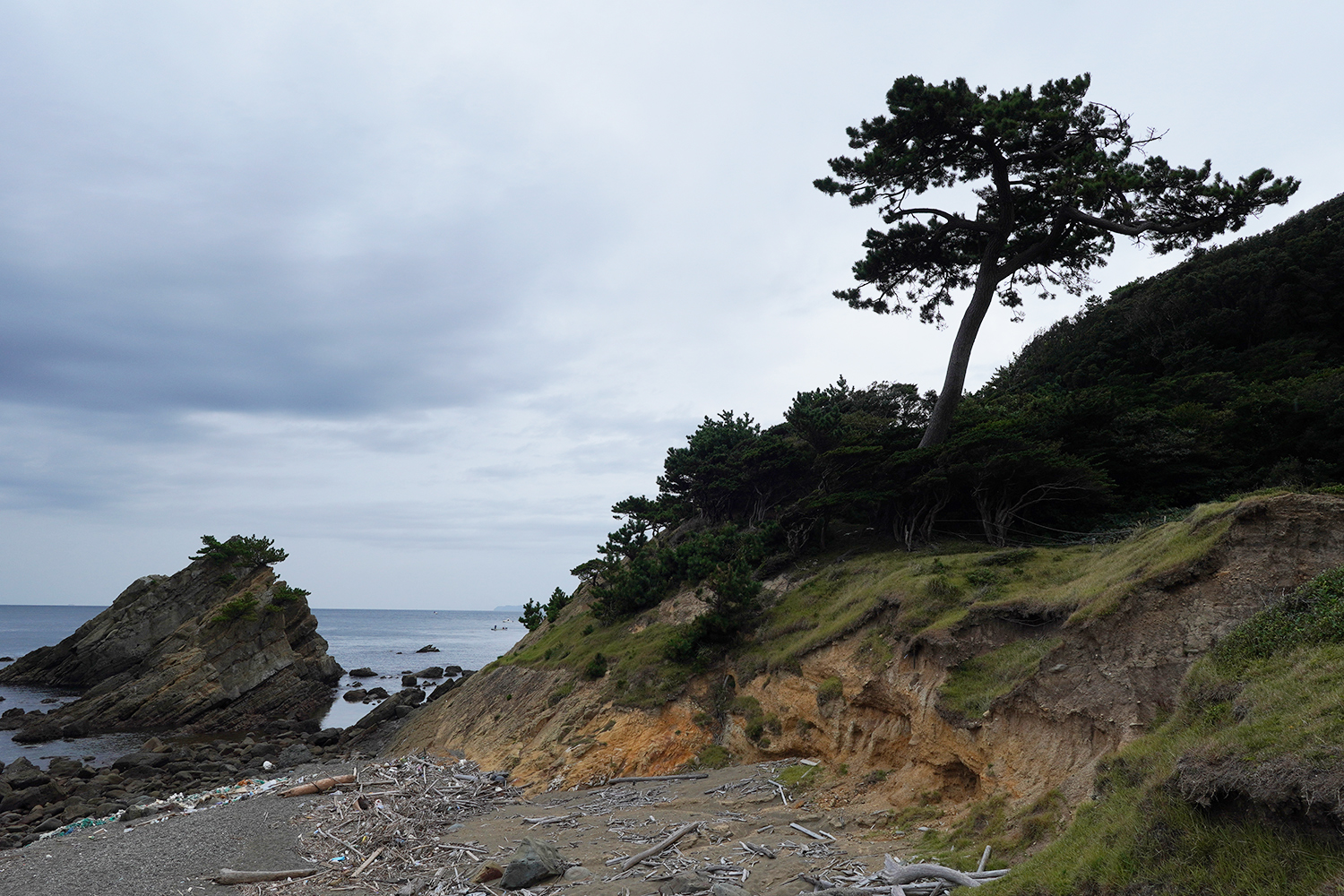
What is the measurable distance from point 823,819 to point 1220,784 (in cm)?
877

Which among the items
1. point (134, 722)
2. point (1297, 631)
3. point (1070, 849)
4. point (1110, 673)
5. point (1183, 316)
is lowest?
point (134, 722)

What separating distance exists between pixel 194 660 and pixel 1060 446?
51516 mm

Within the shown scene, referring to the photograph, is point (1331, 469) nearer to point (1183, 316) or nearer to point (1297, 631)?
point (1297, 631)

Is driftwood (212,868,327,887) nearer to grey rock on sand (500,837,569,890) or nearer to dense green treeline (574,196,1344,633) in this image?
grey rock on sand (500,837,569,890)

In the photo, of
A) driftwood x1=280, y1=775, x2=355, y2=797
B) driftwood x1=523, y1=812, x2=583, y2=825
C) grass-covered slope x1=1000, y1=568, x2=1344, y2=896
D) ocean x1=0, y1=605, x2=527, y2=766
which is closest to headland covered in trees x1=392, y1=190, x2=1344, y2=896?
grass-covered slope x1=1000, y1=568, x2=1344, y2=896

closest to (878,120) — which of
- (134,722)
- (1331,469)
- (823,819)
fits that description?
(1331,469)

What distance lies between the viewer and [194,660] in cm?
4597

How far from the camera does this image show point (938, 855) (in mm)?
10969

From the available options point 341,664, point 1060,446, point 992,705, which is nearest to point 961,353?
point 1060,446

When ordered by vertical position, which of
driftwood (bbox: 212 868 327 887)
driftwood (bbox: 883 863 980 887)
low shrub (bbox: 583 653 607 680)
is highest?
low shrub (bbox: 583 653 607 680)

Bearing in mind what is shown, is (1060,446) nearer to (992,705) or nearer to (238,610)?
(992,705)

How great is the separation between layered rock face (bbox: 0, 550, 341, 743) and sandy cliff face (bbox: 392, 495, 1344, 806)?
3109cm

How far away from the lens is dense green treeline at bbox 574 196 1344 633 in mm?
22719

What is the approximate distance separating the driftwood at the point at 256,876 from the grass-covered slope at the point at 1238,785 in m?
15.3
